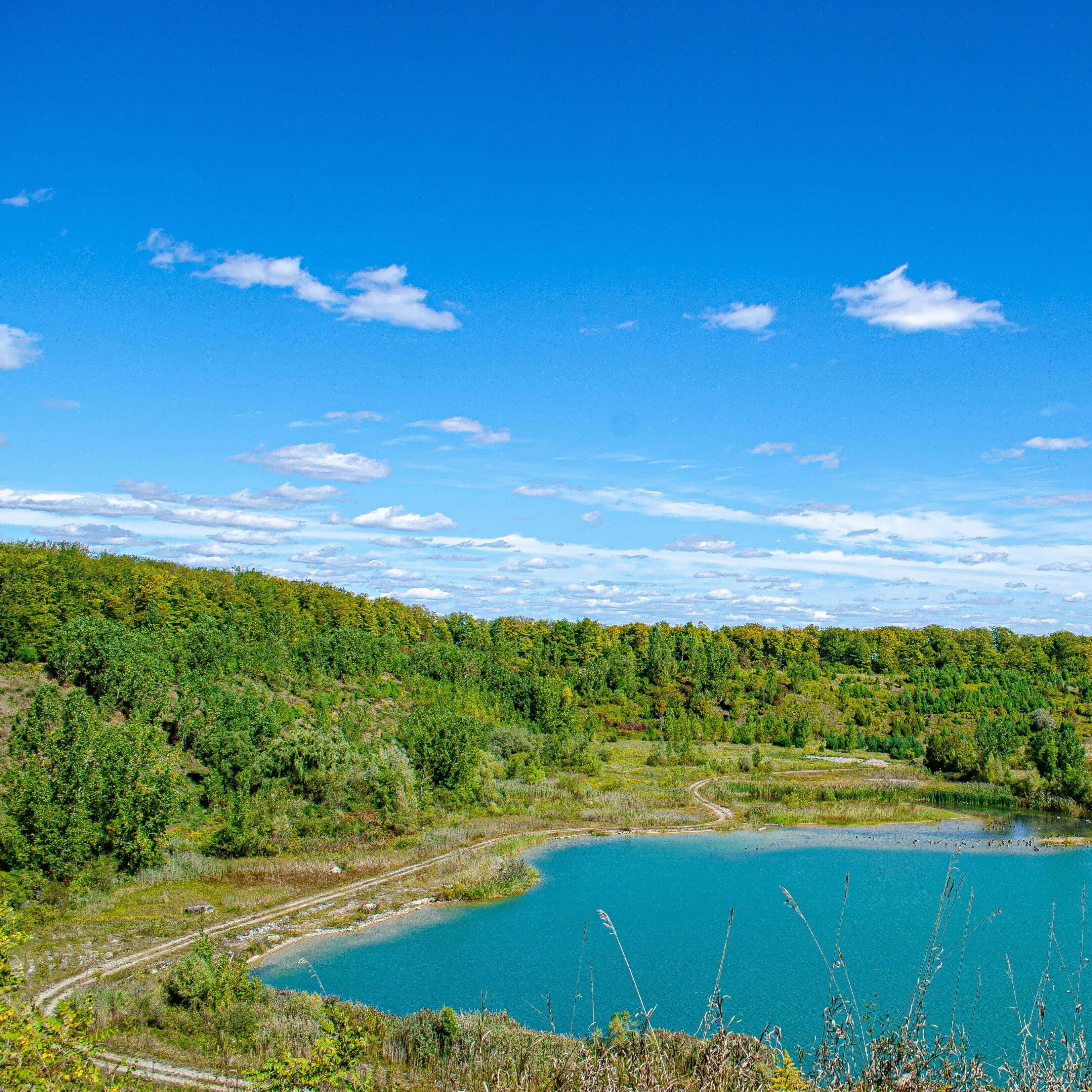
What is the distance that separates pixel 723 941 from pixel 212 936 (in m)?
18.0

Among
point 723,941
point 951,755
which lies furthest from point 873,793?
point 723,941

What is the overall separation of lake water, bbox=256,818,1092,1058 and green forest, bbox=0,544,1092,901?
10.7m

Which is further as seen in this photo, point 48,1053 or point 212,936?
point 212,936

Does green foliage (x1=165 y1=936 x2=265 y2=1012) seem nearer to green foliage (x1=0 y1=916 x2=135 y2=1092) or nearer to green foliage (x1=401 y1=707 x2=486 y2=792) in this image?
green foliage (x1=0 y1=916 x2=135 y2=1092)

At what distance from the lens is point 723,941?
2845cm

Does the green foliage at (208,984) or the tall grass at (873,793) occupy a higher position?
the green foliage at (208,984)

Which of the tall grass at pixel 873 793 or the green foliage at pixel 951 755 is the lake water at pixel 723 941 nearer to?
the tall grass at pixel 873 793

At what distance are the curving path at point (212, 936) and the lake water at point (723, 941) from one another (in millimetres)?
2645

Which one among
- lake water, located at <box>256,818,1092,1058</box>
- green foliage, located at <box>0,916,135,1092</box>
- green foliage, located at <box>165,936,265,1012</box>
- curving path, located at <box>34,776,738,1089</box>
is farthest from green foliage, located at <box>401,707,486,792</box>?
green foliage, located at <box>0,916,135,1092</box>

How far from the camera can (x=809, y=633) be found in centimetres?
12475

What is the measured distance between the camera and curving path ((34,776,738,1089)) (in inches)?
626

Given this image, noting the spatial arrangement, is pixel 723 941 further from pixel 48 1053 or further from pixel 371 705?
pixel 371 705

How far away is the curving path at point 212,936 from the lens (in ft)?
52.2

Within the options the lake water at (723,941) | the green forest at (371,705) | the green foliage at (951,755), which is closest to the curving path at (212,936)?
the lake water at (723,941)
